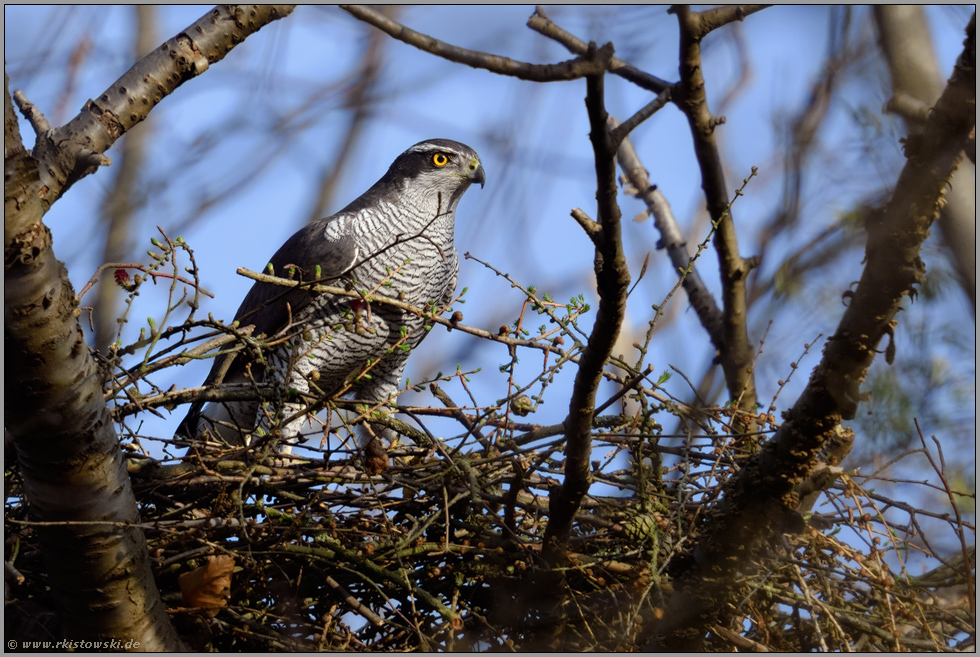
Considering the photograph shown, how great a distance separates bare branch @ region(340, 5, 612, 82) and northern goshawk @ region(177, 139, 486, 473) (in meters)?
2.52

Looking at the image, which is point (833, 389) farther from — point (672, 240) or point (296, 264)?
point (672, 240)

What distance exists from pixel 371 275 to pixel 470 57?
116 inches

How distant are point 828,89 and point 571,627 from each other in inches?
93.9

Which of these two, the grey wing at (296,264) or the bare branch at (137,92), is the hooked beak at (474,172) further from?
the bare branch at (137,92)

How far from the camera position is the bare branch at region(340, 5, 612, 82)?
1.28m

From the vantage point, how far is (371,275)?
416cm

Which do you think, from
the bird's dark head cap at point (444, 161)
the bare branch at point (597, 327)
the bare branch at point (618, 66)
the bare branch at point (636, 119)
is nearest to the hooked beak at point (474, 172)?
the bird's dark head cap at point (444, 161)

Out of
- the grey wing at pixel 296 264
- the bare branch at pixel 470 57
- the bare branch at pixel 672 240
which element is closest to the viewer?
the bare branch at pixel 470 57

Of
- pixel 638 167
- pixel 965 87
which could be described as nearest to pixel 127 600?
pixel 965 87

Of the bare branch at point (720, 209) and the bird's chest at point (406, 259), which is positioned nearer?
the bare branch at point (720, 209)

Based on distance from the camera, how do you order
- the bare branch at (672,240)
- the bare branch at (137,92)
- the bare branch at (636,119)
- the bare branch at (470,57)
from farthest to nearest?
the bare branch at (672,240), the bare branch at (137,92), the bare branch at (636,119), the bare branch at (470,57)

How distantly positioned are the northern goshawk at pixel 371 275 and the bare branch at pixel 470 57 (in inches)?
99.4

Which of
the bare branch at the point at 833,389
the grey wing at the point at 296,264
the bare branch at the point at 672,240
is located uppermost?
the bare branch at the point at 672,240

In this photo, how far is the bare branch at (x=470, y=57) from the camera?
1282 millimetres
